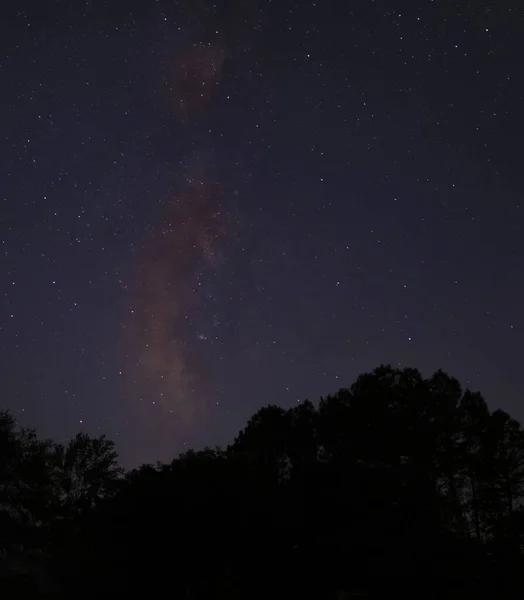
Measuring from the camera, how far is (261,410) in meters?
49.0

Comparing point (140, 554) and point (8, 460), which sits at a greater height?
point (8, 460)

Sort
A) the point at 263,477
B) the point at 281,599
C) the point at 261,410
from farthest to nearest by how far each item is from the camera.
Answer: the point at 261,410, the point at 263,477, the point at 281,599

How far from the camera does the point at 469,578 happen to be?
2391 centimetres

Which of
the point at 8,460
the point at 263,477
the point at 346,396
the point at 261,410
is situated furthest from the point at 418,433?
the point at 8,460

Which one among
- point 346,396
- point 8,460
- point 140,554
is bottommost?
point 140,554

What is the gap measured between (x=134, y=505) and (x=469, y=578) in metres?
11.8

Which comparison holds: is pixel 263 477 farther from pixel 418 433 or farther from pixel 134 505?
pixel 418 433

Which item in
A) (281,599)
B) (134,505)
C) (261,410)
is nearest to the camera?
(281,599)

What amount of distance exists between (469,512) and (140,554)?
27796 mm

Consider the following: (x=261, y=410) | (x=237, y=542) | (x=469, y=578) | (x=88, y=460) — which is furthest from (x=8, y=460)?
(x=469, y=578)

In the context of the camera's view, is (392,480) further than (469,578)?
Yes

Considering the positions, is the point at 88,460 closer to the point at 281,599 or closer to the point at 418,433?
the point at 418,433

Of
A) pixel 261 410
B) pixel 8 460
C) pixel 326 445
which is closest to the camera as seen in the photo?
pixel 8 460

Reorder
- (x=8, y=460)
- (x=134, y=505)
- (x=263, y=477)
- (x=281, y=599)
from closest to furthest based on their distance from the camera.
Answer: (x=281, y=599) < (x=134, y=505) < (x=263, y=477) < (x=8, y=460)
